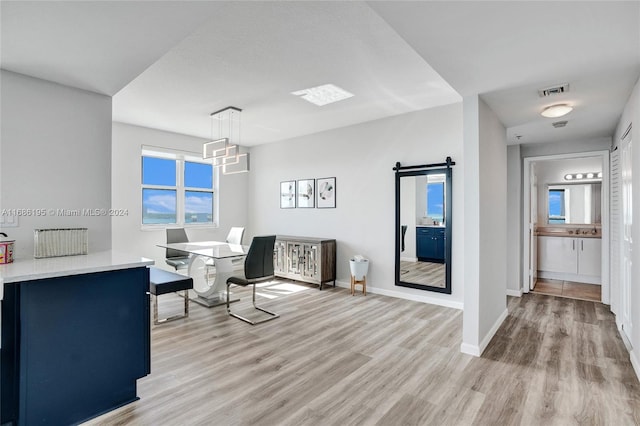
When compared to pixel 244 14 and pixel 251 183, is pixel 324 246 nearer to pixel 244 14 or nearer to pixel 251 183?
pixel 251 183

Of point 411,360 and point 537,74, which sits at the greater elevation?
point 537,74

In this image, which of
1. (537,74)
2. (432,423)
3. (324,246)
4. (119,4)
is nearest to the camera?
(119,4)

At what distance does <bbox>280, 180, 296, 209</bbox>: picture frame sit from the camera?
6168mm

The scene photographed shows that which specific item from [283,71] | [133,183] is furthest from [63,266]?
[133,183]

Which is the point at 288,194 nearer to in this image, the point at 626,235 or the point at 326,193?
the point at 326,193

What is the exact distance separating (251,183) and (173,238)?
2.26 meters

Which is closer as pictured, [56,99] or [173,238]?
[56,99]

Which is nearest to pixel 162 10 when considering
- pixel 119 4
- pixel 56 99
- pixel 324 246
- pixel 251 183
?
pixel 119 4

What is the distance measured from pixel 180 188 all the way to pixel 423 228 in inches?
172

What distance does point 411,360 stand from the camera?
2734mm

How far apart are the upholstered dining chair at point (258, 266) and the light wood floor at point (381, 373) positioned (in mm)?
411

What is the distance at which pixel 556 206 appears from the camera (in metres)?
6.16

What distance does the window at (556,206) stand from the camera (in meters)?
6.11

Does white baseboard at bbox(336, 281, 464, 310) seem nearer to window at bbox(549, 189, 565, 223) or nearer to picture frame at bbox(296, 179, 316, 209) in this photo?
picture frame at bbox(296, 179, 316, 209)
